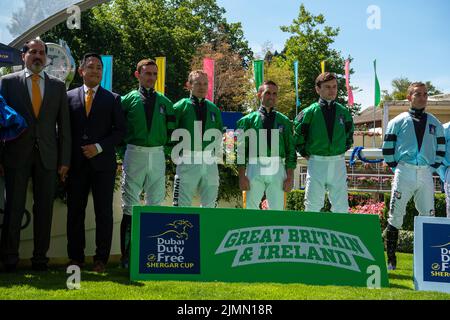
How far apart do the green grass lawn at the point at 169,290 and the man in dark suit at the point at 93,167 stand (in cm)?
50

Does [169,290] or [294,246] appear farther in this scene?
[294,246]

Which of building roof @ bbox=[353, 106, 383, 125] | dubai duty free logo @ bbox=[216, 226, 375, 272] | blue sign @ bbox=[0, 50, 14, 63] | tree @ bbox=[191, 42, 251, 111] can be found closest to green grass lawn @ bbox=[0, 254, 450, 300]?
dubai duty free logo @ bbox=[216, 226, 375, 272]

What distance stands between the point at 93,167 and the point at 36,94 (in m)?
0.96

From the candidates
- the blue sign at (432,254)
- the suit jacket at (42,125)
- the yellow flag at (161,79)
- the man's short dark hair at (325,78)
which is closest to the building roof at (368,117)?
the yellow flag at (161,79)

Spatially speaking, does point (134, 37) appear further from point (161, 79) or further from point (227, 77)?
point (161, 79)

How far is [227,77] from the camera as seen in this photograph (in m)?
40.3

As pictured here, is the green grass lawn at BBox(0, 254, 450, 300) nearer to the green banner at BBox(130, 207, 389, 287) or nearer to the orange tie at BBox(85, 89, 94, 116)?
the green banner at BBox(130, 207, 389, 287)

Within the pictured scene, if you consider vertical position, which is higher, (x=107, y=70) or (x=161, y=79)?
(x=161, y=79)

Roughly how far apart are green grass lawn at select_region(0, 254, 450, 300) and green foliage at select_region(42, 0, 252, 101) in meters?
25.1

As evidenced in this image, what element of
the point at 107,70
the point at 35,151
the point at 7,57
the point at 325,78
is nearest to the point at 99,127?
the point at 35,151

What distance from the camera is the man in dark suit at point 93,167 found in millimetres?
5221

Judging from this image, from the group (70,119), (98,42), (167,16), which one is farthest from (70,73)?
(167,16)

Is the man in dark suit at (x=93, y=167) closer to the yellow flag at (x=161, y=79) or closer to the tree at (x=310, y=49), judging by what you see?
the yellow flag at (x=161, y=79)

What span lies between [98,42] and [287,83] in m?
14.3
